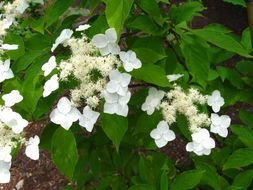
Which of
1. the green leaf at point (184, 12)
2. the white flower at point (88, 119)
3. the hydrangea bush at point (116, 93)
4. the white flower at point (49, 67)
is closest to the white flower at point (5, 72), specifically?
the hydrangea bush at point (116, 93)

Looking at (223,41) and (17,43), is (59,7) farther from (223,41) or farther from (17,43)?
(223,41)

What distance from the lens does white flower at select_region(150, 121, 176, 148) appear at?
1.04 metres

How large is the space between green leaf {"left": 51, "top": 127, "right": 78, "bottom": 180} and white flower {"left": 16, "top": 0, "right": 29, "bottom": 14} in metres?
0.51

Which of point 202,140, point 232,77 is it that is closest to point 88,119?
point 202,140

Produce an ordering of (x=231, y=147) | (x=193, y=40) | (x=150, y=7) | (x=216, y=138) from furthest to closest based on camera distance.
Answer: (x=216, y=138) < (x=231, y=147) < (x=193, y=40) < (x=150, y=7)

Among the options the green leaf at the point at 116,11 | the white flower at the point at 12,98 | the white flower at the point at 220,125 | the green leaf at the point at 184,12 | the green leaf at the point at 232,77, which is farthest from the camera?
the green leaf at the point at 232,77

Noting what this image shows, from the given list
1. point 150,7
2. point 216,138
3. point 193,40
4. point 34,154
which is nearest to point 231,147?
point 216,138

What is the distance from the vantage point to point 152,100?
1062mm

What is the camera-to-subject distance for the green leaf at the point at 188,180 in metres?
1.18

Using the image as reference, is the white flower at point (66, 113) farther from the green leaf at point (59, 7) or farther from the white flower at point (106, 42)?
the green leaf at point (59, 7)

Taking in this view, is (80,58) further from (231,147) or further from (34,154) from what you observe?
(231,147)

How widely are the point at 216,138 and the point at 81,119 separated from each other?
80 cm

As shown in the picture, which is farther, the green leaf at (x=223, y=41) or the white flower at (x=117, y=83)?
the green leaf at (x=223, y=41)

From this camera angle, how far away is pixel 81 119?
3.15ft
